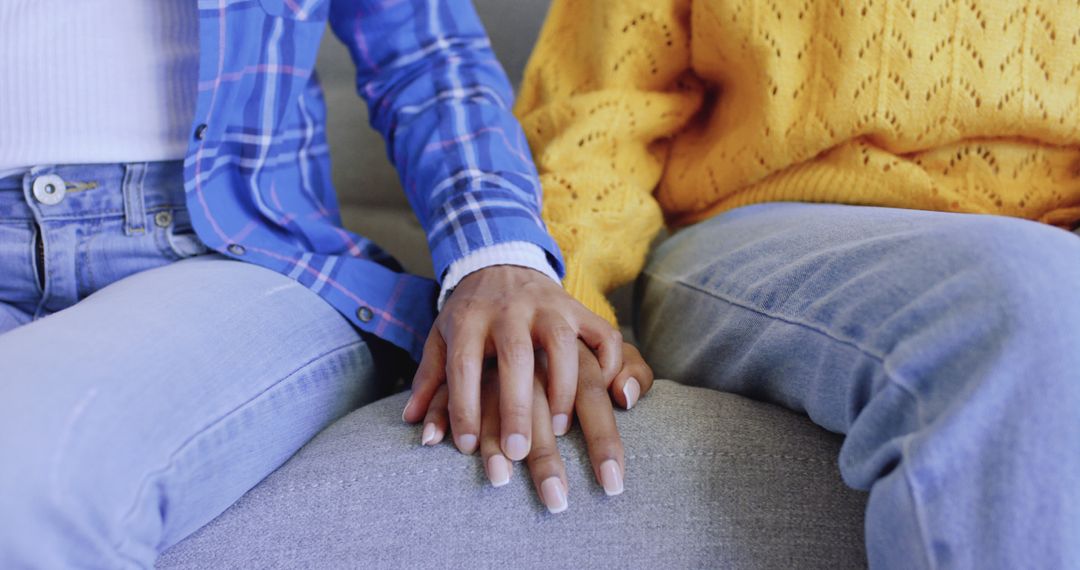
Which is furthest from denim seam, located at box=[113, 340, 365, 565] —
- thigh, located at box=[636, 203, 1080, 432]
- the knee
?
the knee

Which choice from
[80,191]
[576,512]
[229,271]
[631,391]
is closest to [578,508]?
[576,512]

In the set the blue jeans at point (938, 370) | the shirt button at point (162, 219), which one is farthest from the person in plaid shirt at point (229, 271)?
the blue jeans at point (938, 370)

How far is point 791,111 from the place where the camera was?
72 centimetres

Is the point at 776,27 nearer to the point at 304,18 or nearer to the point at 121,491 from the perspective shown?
the point at 304,18

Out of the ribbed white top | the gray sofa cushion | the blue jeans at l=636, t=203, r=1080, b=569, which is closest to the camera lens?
the blue jeans at l=636, t=203, r=1080, b=569

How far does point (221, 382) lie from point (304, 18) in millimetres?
329

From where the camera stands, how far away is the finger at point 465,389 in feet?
1.67

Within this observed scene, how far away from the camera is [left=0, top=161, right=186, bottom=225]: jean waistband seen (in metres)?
0.62

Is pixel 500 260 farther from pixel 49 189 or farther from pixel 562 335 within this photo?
pixel 49 189

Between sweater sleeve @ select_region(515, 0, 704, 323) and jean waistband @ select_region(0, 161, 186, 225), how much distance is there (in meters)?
0.36

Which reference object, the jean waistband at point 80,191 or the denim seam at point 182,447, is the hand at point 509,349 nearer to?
the denim seam at point 182,447

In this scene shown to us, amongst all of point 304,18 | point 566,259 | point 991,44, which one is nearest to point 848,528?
point 566,259

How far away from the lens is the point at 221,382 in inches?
20.6

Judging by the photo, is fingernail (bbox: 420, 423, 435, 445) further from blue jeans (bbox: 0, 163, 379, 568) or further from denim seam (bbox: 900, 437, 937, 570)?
denim seam (bbox: 900, 437, 937, 570)
